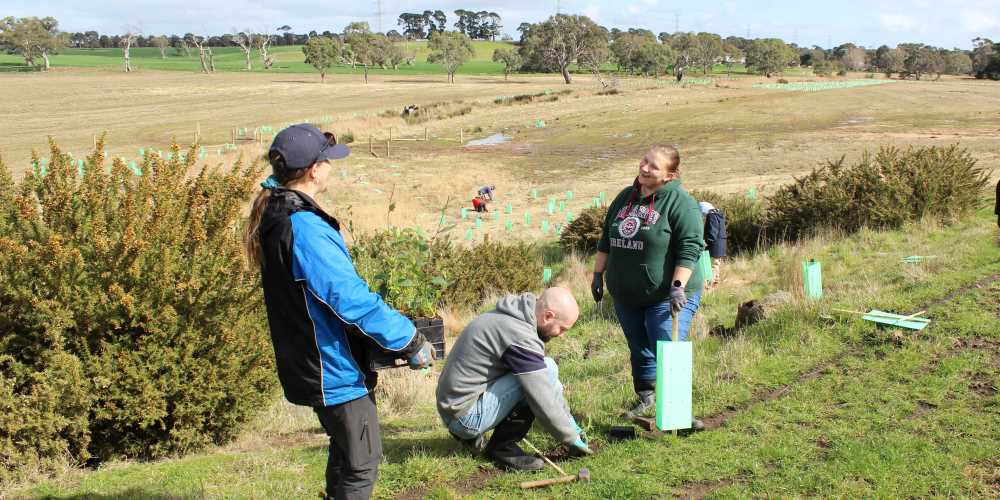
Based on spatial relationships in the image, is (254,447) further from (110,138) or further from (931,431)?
(110,138)

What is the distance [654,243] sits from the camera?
204 inches

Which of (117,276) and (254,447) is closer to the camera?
(117,276)

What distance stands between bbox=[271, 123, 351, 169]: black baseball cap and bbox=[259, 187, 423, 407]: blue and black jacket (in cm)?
13

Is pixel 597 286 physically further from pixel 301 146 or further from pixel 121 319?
pixel 121 319

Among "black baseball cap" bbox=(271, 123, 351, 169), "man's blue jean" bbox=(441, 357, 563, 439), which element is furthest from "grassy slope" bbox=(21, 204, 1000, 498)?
"black baseball cap" bbox=(271, 123, 351, 169)

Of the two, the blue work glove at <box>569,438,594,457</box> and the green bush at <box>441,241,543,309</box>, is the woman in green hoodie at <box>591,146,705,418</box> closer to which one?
the blue work glove at <box>569,438,594,457</box>

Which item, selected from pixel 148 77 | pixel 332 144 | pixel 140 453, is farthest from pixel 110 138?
pixel 148 77

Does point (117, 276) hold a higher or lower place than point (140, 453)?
higher

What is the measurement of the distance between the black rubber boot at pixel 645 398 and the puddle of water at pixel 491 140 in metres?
32.3

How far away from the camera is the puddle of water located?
1469 inches

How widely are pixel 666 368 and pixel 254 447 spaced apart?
9.95ft

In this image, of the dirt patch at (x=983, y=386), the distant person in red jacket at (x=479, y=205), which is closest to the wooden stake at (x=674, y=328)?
the dirt patch at (x=983, y=386)

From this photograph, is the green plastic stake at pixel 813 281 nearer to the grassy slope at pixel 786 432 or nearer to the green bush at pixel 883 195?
the grassy slope at pixel 786 432

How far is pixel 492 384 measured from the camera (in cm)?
448
